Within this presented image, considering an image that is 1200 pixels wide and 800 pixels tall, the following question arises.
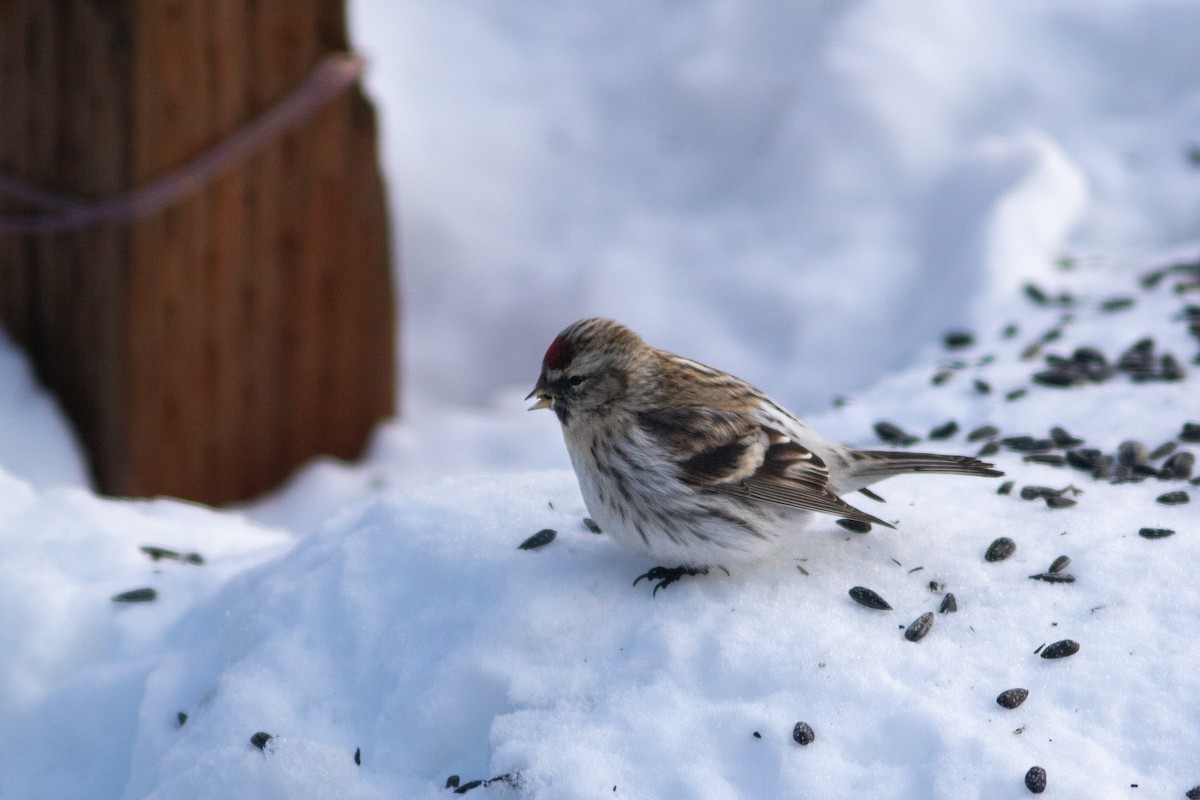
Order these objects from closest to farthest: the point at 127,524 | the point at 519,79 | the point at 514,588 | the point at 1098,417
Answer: the point at 514,588, the point at 127,524, the point at 1098,417, the point at 519,79

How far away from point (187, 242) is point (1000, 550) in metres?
3.00

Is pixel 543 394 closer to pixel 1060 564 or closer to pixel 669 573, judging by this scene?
pixel 669 573

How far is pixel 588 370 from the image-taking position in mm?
2592

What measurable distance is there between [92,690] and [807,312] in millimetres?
3189

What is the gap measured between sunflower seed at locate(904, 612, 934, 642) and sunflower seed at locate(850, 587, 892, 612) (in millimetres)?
69

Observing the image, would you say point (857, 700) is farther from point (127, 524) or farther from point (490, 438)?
point (490, 438)

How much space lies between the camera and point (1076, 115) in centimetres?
567

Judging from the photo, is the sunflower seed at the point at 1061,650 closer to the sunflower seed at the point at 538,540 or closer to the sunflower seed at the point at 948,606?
the sunflower seed at the point at 948,606

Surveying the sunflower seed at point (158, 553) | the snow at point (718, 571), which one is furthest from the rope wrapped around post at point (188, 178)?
the sunflower seed at point (158, 553)

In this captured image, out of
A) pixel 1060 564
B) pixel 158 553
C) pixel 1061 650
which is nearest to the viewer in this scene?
pixel 1061 650

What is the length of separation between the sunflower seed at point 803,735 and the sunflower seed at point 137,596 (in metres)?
1.56

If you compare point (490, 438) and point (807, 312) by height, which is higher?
point (807, 312)

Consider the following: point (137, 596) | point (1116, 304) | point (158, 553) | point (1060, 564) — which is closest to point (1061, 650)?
point (1060, 564)

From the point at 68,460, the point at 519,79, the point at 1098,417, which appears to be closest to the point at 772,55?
the point at 519,79
